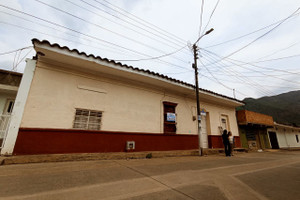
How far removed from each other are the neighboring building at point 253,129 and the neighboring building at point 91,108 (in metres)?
7.19

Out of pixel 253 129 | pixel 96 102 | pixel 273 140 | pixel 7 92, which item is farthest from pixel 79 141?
pixel 273 140

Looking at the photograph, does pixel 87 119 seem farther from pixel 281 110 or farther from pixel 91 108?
pixel 281 110

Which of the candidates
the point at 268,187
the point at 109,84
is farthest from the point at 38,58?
the point at 268,187

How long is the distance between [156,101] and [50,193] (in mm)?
6135

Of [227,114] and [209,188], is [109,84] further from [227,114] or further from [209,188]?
[227,114]

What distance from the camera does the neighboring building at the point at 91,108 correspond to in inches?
184

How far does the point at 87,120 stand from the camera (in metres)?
5.64

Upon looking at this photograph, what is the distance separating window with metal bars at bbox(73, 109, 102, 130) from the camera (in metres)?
5.49

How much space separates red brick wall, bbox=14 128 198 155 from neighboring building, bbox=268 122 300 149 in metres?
18.8

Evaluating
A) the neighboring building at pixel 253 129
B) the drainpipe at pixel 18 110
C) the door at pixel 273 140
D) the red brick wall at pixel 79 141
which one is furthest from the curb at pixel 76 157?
the door at pixel 273 140

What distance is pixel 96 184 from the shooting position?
255cm

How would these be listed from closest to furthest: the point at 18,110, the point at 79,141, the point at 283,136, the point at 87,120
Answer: the point at 18,110 → the point at 79,141 → the point at 87,120 → the point at 283,136

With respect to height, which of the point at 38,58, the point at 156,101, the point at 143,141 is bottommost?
the point at 143,141

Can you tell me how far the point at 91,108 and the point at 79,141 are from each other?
1.41 m
